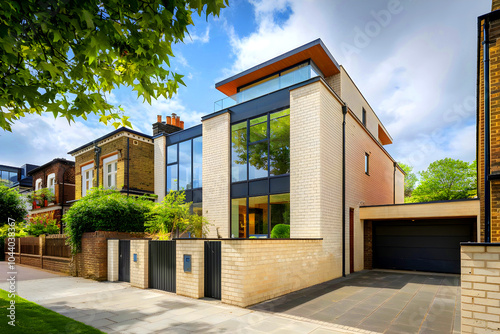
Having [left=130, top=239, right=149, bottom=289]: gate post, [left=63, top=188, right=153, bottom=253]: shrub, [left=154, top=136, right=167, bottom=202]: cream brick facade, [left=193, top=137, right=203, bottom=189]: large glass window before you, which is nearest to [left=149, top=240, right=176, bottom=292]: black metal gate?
A: [left=130, top=239, right=149, bottom=289]: gate post

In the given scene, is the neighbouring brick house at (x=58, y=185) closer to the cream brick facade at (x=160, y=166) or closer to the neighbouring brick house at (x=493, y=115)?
the cream brick facade at (x=160, y=166)

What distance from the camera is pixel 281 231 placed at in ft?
36.4

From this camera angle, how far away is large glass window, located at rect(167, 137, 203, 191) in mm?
15664

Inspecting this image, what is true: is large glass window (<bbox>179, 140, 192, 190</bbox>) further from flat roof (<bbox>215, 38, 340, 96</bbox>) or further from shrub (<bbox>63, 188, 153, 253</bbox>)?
flat roof (<bbox>215, 38, 340, 96</bbox>)

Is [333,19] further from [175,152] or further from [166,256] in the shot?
[175,152]


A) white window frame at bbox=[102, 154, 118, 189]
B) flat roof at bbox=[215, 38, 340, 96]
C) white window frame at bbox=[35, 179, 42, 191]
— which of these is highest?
flat roof at bbox=[215, 38, 340, 96]

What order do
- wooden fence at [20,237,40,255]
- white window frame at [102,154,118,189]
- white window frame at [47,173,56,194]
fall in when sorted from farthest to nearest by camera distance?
white window frame at [47,173,56,194] → white window frame at [102,154,118,189] → wooden fence at [20,237,40,255]

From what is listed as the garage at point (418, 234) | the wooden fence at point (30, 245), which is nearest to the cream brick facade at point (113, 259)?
the wooden fence at point (30, 245)

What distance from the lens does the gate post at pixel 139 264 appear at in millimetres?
9484

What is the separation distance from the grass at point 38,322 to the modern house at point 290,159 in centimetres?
721

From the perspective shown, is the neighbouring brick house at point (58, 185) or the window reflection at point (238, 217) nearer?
the window reflection at point (238, 217)

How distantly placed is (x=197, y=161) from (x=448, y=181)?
34.8 meters

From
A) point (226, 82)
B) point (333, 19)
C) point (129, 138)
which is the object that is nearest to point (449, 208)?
point (333, 19)

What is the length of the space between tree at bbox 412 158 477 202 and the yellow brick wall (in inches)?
1334
